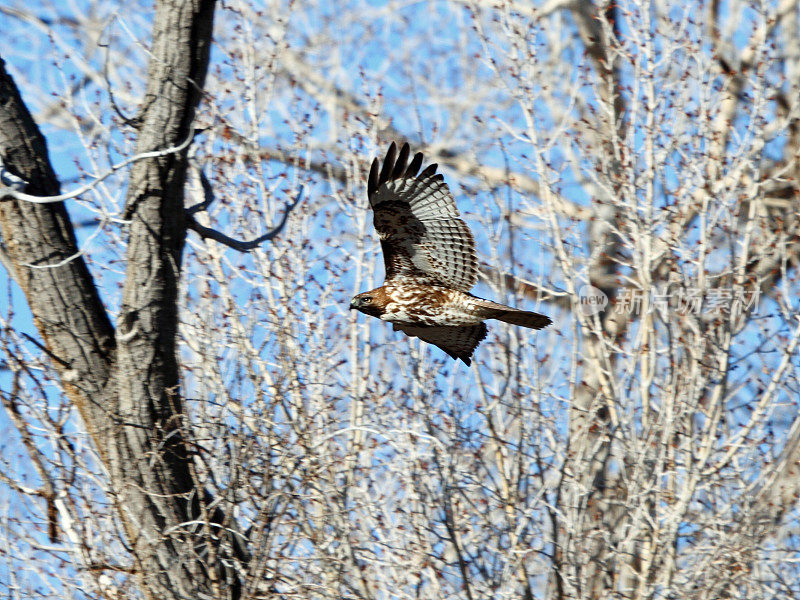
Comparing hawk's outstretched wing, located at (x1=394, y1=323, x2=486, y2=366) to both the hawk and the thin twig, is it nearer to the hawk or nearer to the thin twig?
the hawk

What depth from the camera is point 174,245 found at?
201 inches

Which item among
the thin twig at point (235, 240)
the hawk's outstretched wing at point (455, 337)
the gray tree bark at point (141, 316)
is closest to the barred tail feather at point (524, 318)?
the hawk's outstretched wing at point (455, 337)

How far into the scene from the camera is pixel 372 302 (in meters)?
5.91

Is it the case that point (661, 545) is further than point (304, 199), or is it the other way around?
point (304, 199)

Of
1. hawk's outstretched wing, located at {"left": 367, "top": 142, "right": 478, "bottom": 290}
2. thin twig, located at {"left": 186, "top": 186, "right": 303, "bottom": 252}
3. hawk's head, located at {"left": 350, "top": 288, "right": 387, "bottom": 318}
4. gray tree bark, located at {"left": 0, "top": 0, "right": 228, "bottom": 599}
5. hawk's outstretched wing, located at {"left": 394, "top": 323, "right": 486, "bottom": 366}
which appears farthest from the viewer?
hawk's outstretched wing, located at {"left": 394, "top": 323, "right": 486, "bottom": 366}

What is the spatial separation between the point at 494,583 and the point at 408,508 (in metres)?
1.15

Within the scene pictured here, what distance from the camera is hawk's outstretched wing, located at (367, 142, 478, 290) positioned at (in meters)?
5.70

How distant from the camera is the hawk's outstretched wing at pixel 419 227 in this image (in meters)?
5.70

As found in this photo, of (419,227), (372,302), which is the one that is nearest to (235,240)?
(372,302)

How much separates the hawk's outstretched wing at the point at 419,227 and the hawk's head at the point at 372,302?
158 mm

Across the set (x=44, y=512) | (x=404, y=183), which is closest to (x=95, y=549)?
(x=44, y=512)

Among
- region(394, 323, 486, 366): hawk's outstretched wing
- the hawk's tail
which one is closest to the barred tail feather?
the hawk's tail

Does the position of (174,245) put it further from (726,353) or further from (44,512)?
(726,353)

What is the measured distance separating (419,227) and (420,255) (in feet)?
0.62
